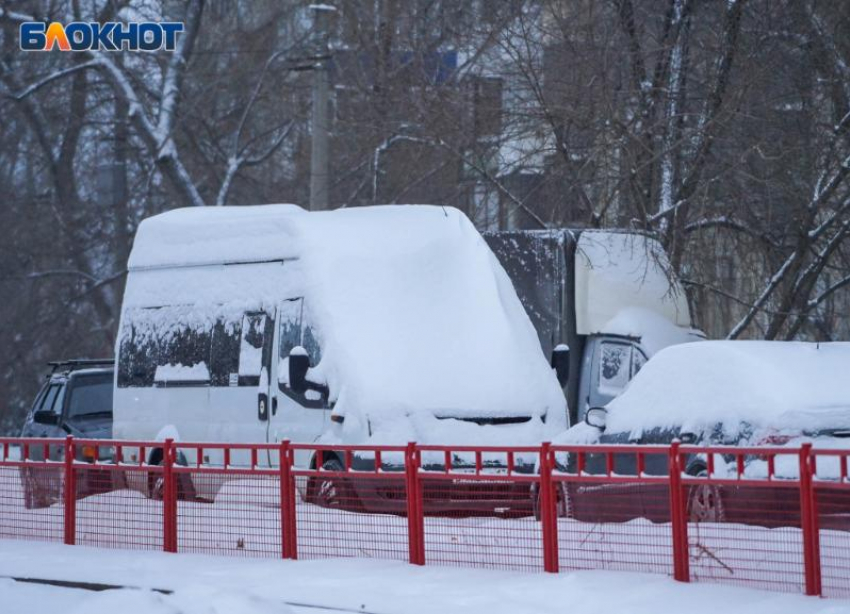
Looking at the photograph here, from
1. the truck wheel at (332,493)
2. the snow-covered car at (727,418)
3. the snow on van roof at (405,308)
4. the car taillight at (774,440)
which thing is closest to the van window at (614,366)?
the snow on van roof at (405,308)

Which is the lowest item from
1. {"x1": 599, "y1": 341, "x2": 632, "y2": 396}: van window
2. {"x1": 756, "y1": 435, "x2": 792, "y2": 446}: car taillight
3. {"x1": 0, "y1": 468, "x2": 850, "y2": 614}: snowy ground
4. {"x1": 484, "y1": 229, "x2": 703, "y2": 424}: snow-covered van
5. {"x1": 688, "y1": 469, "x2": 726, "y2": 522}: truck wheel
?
{"x1": 0, "y1": 468, "x2": 850, "y2": 614}: snowy ground

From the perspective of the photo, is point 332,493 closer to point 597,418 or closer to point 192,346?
point 597,418

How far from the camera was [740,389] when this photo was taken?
472 inches

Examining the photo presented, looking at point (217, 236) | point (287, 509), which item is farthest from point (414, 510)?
point (217, 236)

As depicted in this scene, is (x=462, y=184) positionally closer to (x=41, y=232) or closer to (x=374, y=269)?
(x=374, y=269)

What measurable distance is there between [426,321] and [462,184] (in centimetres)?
817

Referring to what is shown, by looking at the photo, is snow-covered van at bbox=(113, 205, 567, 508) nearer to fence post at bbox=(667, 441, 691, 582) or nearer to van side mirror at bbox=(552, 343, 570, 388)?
van side mirror at bbox=(552, 343, 570, 388)

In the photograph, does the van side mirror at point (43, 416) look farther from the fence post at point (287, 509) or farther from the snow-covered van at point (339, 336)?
the fence post at point (287, 509)

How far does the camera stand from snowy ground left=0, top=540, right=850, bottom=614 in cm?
935

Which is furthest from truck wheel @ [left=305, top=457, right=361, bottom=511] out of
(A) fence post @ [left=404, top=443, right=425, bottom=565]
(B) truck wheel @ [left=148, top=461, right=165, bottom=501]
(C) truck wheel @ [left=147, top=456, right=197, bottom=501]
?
(B) truck wheel @ [left=148, top=461, right=165, bottom=501]

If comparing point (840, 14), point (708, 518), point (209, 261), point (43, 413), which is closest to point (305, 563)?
point (708, 518)

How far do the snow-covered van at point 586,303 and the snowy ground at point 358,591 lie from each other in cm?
715

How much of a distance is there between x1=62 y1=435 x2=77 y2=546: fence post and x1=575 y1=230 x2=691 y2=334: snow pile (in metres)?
6.90

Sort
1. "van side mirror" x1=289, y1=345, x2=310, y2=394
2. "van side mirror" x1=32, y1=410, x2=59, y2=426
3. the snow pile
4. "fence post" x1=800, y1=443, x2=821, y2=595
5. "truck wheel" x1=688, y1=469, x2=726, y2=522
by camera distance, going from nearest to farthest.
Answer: "fence post" x1=800, y1=443, x2=821, y2=595
"truck wheel" x1=688, y1=469, x2=726, y2=522
"van side mirror" x1=289, y1=345, x2=310, y2=394
the snow pile
"van side mirror" x1=32, y1=410, x2=59, y2=426
